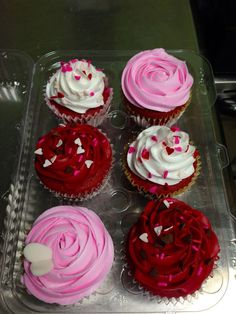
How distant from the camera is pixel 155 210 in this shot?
175cm

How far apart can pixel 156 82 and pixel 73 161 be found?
68 cm

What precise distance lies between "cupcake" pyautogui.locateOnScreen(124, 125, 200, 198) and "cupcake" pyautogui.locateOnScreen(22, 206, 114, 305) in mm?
359

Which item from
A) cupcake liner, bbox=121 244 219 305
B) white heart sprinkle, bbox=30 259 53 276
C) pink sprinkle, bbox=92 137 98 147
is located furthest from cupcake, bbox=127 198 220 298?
pink sprinkle, bbox=92 137 98 147

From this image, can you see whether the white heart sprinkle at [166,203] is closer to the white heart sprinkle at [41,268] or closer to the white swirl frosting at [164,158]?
the white swirl frosting at [164,158]

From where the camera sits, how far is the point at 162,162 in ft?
6.12

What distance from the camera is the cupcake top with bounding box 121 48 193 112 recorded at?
2.08 metres

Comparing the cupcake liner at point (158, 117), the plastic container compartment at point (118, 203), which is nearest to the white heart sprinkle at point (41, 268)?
the plastic container compartment at point (118, 203)

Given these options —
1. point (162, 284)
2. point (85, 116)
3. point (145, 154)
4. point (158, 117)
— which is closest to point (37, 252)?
point (162, 284)

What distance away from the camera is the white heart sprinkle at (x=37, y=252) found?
65.3 inches

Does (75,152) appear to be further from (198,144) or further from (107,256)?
(198,144)

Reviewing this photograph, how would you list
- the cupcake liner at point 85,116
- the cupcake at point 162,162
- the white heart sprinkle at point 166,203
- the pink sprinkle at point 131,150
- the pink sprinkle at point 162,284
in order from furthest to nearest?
1. the cupcake liner at point 85,116
2. the pink sprinkle at point 131,150
3. the cupcake at point 162,162
4. the white heart sprinkle at point 166,203
5. the pink sprinkle at point 162,284

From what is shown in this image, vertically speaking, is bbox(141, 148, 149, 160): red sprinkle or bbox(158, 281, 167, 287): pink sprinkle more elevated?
bbox(141, 148, 149, 160): red sprinkle

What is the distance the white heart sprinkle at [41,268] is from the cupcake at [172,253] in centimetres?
37

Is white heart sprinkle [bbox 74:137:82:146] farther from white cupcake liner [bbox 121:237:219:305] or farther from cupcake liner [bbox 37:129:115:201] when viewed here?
white cupcake liner [bbox 121:237:219:305]
